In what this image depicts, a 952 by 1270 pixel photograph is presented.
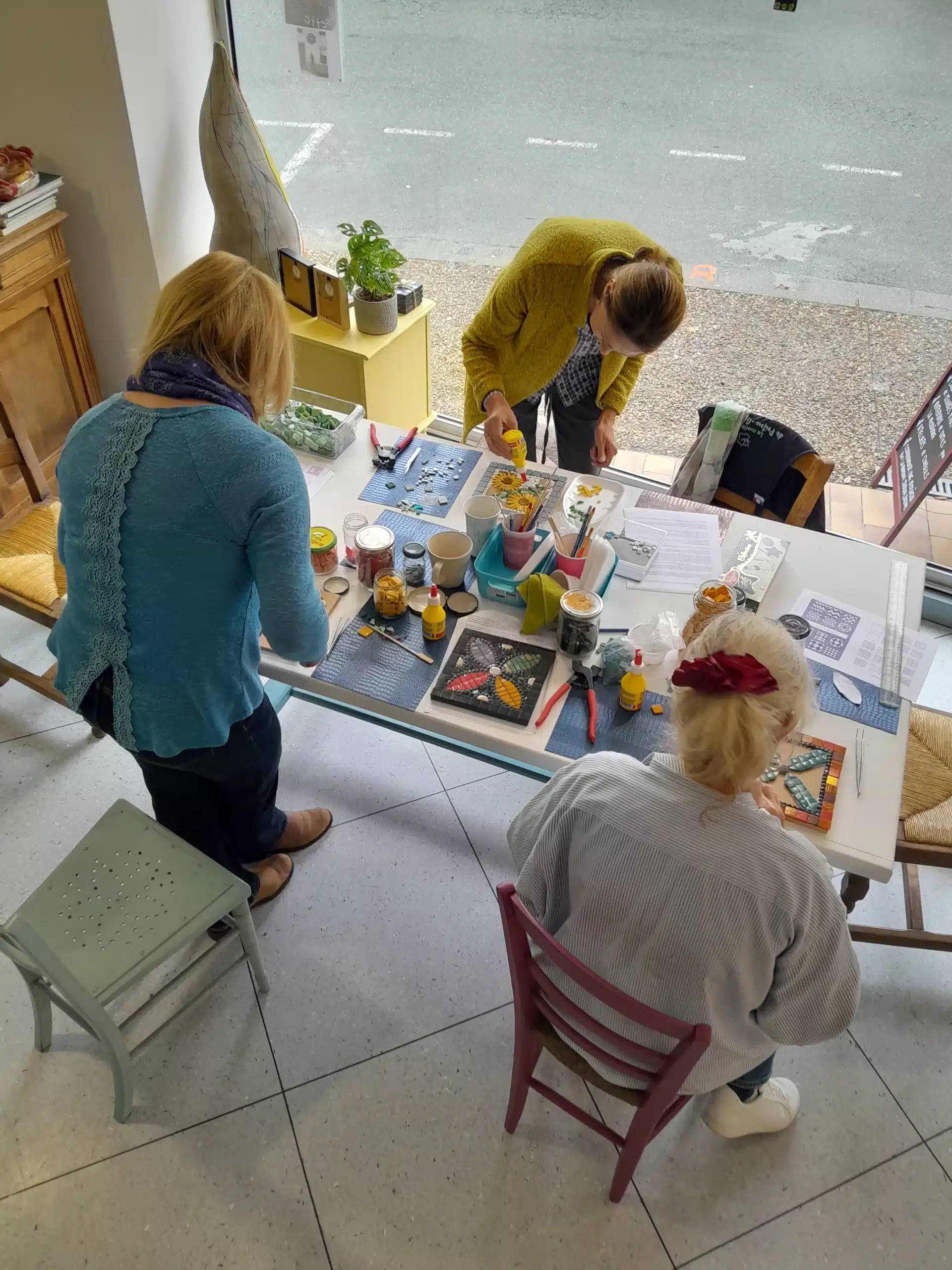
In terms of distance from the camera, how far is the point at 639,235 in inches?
83.2

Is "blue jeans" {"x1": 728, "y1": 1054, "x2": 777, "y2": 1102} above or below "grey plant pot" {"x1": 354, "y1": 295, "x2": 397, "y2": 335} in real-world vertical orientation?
below

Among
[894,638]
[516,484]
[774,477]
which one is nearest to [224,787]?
[516,484]

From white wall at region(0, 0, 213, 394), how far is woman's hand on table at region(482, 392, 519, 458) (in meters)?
1.49

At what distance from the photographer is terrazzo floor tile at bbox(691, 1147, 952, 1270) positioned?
5.37 ft

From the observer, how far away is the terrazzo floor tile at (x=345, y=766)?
7.82ft

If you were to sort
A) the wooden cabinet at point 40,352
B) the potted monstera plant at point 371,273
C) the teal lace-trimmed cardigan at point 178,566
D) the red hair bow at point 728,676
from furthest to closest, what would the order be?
the potted monstera plant at point 371,273, the wooden cabinet at point 40,352, the teal lace-trimmed cardigan at point 178,566, the red hair bow at point 728,676

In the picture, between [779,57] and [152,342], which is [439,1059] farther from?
[779,57]

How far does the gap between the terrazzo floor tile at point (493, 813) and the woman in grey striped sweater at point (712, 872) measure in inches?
35.8

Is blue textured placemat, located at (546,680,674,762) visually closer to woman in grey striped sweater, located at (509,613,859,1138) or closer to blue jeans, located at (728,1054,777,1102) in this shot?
woman in grey striped sweater, located at (509,613,859,1138)

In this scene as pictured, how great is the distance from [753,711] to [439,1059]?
4.06 feet

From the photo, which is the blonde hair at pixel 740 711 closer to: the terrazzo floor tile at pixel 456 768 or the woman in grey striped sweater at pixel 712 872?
the woman in grey striped sweater at pixel 712 872

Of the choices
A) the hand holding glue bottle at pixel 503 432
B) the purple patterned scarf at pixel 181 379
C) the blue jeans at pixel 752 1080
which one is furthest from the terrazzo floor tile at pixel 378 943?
the purple patterned scarf at pixel 181 379

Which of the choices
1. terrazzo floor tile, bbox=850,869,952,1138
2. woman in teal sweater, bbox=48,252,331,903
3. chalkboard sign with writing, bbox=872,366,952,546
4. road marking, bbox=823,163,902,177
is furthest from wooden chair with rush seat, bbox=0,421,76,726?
chalkboard sign with writing, bbox=872,366,952,546

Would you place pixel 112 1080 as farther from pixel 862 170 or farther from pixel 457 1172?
pixel 862 170
